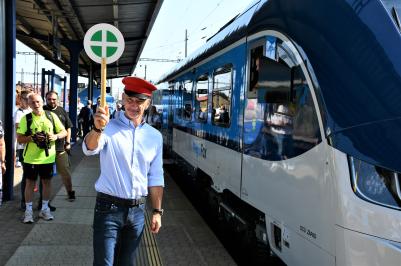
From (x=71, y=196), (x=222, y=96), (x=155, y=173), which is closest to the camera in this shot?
(x=155, y=173)

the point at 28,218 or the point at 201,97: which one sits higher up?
the point at 201,97

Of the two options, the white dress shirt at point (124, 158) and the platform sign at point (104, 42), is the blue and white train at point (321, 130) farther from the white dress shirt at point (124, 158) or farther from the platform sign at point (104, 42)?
the platform sign at point (104, 42)

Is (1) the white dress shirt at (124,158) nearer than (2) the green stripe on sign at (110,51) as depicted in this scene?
Yes

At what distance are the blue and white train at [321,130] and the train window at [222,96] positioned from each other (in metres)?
0.43

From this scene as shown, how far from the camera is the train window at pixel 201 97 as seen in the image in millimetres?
7691

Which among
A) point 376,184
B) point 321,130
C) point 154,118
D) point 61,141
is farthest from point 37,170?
point 154,118

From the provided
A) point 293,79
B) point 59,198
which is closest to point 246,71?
point 293,79

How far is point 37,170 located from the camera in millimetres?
6551

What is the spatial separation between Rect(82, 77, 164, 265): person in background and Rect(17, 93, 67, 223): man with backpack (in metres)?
3.36

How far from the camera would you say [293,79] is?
3.97m

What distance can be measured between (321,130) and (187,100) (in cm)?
656

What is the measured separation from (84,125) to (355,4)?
1699 centimetres

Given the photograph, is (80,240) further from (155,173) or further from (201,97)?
(201,97)

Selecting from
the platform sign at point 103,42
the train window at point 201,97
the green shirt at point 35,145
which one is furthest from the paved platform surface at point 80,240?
the platform sign at point 103,42
